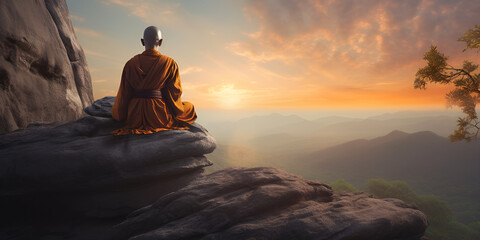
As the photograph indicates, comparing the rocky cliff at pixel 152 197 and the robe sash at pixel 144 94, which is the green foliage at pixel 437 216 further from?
the robe sash at pixel 144 94

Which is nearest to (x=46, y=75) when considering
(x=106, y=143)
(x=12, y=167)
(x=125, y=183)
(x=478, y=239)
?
(x=12, y=167)

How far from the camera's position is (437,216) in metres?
33.6

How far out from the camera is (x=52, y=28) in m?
9.38

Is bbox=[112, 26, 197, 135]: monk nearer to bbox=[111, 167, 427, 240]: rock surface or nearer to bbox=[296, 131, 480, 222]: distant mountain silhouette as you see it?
bbox=[111, 167, 427, 240]: rock surface

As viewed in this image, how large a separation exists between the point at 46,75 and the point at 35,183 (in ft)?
19.9

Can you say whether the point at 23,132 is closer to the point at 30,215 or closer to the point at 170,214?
the point at 30,215

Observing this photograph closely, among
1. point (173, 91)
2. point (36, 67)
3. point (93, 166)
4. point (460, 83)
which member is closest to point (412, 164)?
point (460, 83)

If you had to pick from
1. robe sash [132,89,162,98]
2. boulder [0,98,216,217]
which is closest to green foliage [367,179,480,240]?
boulder [0,98,216,217]

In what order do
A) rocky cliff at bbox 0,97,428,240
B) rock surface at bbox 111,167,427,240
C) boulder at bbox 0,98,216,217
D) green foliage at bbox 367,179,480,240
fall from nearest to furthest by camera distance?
rock surface at bbox 111,167,427,240 → rocky cliff at bbox 0,97,428,240 → boulder at bbox 0,98,216,217 → green foliage at bbox 367,179,480,240

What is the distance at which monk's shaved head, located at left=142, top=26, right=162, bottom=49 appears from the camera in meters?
7.00

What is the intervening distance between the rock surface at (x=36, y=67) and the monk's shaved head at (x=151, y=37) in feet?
16.6

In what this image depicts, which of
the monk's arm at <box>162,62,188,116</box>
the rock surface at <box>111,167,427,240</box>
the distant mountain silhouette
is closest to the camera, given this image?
the rock surface at <box>111,167,427,240</box>

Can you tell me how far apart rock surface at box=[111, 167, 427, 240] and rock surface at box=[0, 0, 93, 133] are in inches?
283

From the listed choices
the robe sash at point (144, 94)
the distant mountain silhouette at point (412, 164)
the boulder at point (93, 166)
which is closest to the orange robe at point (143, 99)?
the robe sash at point (144, 94)
